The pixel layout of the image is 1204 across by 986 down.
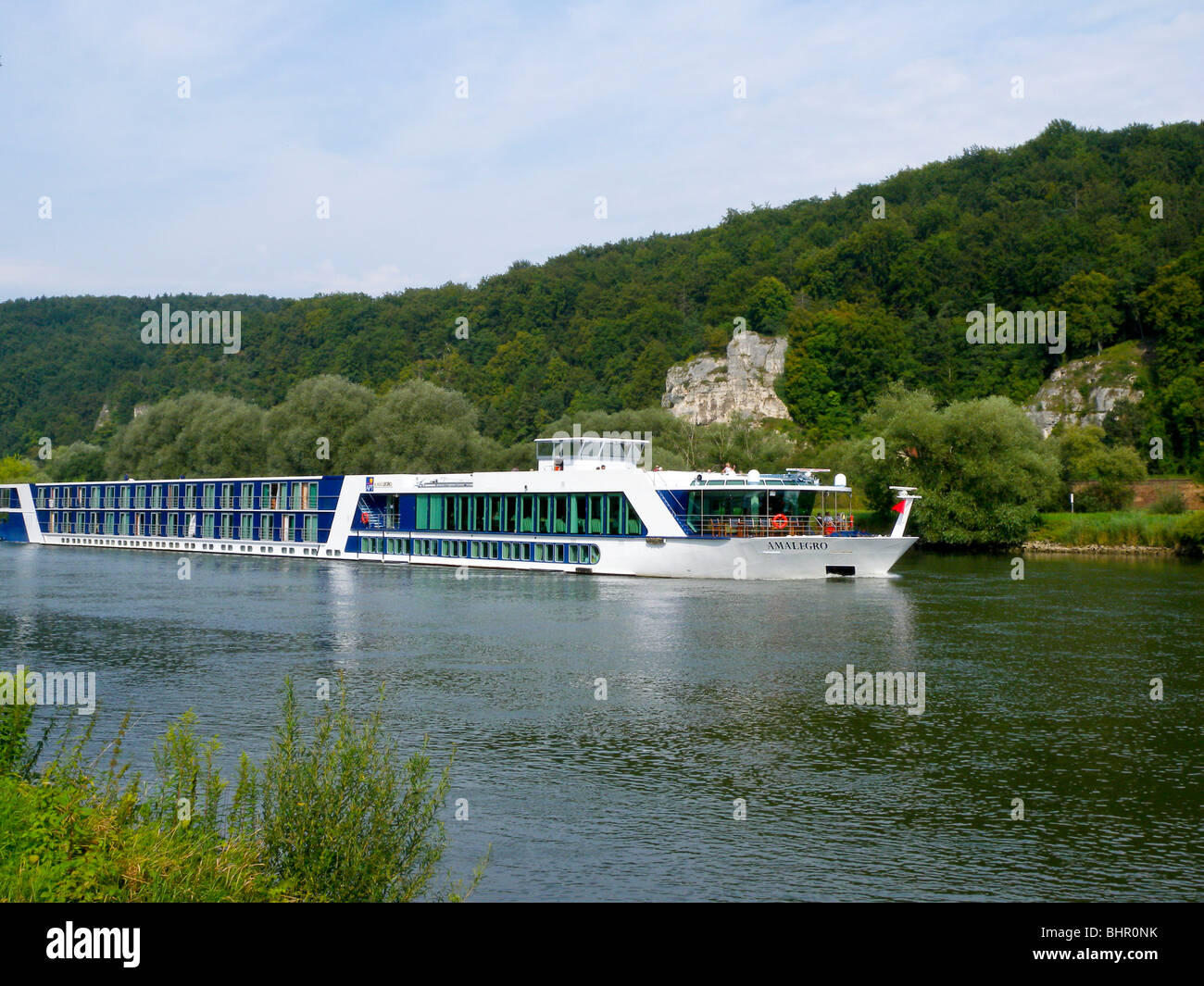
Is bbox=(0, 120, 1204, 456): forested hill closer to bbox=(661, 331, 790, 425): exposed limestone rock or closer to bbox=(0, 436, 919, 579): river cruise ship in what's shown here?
bbox=(661, 331, 790, 425): exposed limestone rock

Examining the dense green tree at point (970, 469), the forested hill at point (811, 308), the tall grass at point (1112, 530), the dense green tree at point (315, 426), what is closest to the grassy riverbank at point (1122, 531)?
the tall grass at point (1112, 530)

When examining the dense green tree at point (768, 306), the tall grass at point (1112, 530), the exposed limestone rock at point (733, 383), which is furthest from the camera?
the dense green tree at point (768, 306)

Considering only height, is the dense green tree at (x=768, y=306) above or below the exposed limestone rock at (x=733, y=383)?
above

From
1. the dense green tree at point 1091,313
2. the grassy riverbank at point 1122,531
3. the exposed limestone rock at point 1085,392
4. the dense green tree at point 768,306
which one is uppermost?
the dense green tree at point 768,306

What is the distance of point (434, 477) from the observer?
187 feet

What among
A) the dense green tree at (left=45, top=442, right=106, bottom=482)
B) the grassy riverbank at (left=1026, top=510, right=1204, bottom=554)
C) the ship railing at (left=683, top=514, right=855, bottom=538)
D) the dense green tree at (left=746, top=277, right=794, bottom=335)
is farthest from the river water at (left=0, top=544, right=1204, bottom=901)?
the dense green tree at (left=746, top=277, right=794, bottom=335)

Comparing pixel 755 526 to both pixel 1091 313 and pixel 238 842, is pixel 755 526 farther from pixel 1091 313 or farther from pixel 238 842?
pixel 1091 313

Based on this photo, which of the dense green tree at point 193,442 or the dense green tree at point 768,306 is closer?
the dense green tree at point 193,442

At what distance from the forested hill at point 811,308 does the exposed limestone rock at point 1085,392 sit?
9.57 ft

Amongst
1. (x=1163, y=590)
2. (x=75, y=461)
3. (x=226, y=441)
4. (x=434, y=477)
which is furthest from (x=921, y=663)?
(x=75, y=461)

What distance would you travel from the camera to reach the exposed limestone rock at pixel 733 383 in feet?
452

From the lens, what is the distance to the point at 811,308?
15038cm

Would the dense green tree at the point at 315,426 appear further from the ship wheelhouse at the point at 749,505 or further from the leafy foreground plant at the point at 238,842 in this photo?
the leafy foreground plant at the point at 238,842
